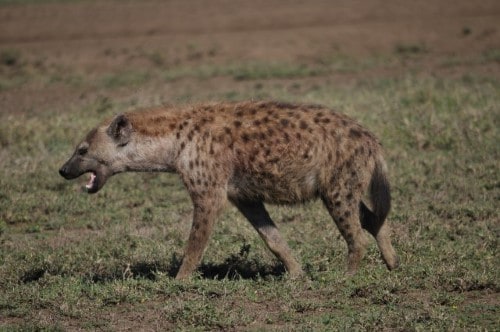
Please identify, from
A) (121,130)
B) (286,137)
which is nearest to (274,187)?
(286,137)

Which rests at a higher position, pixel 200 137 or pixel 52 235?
pixel 200 137

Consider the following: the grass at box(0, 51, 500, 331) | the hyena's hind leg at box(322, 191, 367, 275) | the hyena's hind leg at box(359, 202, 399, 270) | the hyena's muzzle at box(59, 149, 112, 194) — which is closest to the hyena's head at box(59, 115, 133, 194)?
the hyena's muzzle at box(59, 149, 112, 194)

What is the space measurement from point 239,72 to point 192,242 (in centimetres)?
940

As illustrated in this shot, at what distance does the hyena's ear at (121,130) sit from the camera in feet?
23.0

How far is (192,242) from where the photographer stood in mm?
6754

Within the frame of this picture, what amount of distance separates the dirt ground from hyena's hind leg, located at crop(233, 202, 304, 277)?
706 cm

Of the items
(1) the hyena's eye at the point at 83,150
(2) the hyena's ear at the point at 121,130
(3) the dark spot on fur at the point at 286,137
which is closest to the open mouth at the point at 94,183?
(1) the hyena's eye at the point at 83,150

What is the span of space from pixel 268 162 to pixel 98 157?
4.21 ft

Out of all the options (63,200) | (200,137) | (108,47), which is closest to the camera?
(200,137)

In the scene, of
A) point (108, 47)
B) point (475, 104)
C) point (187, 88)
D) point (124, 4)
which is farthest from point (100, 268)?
point (124, 4)

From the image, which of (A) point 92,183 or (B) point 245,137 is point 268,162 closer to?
(B) point 245,137

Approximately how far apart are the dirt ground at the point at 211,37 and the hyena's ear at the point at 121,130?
6806mm

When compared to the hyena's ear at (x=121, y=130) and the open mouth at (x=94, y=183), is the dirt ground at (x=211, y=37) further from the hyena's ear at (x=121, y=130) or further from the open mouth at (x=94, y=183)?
the hyena's ear at (x=121, y=130)

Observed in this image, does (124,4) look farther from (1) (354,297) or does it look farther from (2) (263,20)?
(1) (354,297)
